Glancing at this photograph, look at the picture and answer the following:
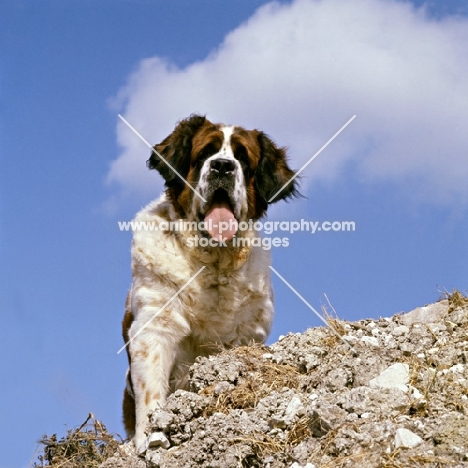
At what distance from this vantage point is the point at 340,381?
6.16 meters

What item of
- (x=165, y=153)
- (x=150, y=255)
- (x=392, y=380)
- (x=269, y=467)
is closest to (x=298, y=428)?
(x=269, y=467)

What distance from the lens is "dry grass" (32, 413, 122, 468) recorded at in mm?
7086

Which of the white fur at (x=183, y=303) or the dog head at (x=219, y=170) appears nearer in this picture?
the white fur at (x=183, y=303)

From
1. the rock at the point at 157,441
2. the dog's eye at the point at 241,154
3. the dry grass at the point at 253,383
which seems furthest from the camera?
the dog's eye at the point at 241,154

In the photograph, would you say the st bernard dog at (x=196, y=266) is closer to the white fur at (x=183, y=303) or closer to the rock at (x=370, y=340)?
the white fur at (x=183, y=303)

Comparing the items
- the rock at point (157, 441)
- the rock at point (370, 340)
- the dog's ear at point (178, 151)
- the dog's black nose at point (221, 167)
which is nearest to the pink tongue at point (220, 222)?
the dog's black nose at point (221, 167)

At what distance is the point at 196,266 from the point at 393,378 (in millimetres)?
2410

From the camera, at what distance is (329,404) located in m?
5.58

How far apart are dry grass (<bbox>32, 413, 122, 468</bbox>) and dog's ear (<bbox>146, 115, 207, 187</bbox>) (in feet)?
7.33

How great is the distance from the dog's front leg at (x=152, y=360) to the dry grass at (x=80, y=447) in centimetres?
25

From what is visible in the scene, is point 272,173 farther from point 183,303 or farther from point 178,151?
point 183,303

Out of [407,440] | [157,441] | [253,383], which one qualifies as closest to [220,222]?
[253,383]

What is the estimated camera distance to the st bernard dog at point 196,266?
7.50m

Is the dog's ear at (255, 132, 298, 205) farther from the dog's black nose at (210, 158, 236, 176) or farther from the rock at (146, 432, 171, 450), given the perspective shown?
the rock at (146, 432, 171, 450)
